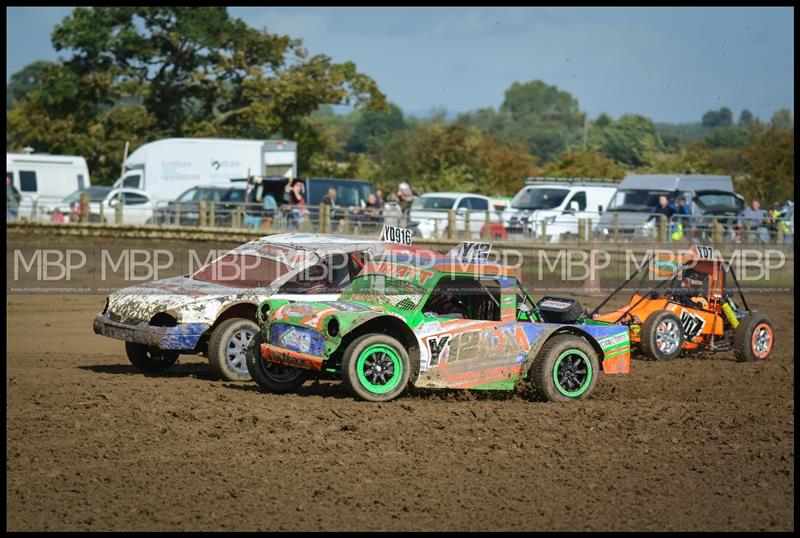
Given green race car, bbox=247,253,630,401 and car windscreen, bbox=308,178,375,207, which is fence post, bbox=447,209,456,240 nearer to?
car windscreen, bbox=308,178,375,207

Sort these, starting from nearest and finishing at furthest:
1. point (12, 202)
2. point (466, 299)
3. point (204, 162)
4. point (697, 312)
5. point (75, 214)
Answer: point (466, 299) → point (697, 312) → point (75, 214) → point (12, 202) → point (204, 162)

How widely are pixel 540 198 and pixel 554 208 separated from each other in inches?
31.8

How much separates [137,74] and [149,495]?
4673 centimetres

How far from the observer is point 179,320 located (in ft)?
37.6

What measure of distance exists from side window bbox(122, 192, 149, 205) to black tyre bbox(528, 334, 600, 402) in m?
23.2

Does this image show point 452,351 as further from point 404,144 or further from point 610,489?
point 404,144

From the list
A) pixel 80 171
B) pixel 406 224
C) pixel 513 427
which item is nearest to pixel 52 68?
pixel 80 171

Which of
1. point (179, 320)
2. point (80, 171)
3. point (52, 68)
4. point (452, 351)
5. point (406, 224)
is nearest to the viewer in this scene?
point (452, 351)

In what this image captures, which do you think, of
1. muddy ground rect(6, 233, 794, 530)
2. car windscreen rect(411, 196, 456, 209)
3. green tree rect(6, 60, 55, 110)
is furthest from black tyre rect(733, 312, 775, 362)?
green tree rect(6, 60, 55, 110)

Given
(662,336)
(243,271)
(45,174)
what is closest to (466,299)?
(243,271)

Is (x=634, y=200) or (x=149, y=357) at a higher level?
(x=634, y=200)

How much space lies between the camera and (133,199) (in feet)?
105

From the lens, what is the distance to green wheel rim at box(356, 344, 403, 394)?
33.3ft

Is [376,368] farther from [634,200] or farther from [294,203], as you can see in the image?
[634,200]
